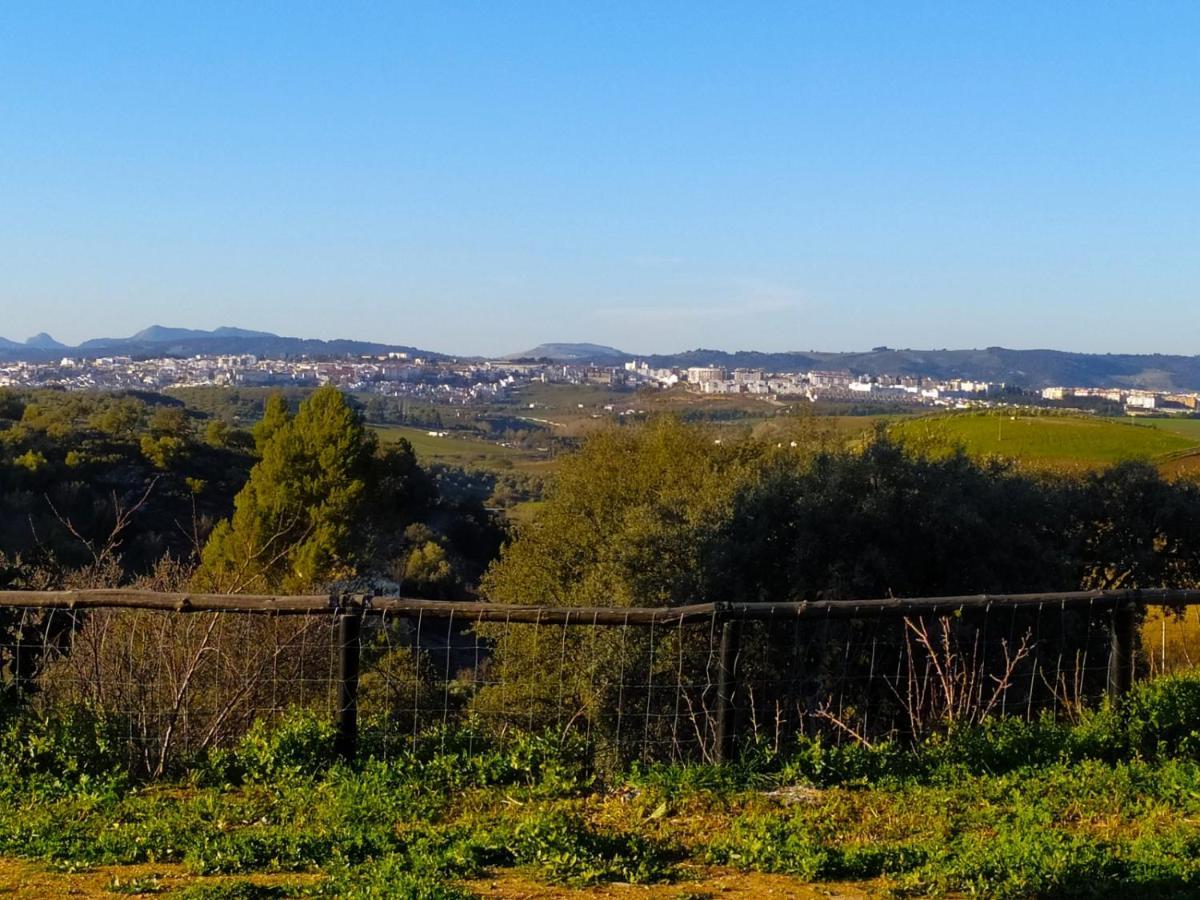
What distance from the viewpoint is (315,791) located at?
21.3 feet

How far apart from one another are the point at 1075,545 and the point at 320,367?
370 ft

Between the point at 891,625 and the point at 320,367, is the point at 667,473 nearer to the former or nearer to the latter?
the point at 891,625

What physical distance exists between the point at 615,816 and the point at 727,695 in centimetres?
121

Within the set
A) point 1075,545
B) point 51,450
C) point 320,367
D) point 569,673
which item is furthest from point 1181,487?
point 320,367

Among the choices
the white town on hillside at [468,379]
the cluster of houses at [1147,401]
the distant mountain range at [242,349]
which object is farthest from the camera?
the distant mountain range at [242,349]

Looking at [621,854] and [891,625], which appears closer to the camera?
[621,854]

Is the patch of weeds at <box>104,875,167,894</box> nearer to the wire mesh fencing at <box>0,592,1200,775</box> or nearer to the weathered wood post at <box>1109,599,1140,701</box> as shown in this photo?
the wire mesh fencing at <box>0,592,1200,775</box>

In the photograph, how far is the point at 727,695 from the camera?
7105 mm

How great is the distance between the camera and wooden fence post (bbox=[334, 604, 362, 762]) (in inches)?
276

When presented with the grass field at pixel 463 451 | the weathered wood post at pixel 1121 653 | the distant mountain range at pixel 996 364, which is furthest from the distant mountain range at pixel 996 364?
the weathered wood post at pixel 1121 653

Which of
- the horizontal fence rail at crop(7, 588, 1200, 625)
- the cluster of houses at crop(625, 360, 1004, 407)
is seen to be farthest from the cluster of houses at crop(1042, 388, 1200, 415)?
the horizontal fence rail at crop(7, 588, 1200, 625)

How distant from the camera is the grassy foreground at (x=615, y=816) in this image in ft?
17.2

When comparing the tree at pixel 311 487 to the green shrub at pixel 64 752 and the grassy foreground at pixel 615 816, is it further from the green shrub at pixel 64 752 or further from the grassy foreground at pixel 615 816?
the grassy foreground at pixel 615 816

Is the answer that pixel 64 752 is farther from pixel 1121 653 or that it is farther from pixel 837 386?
pixel 837 386
